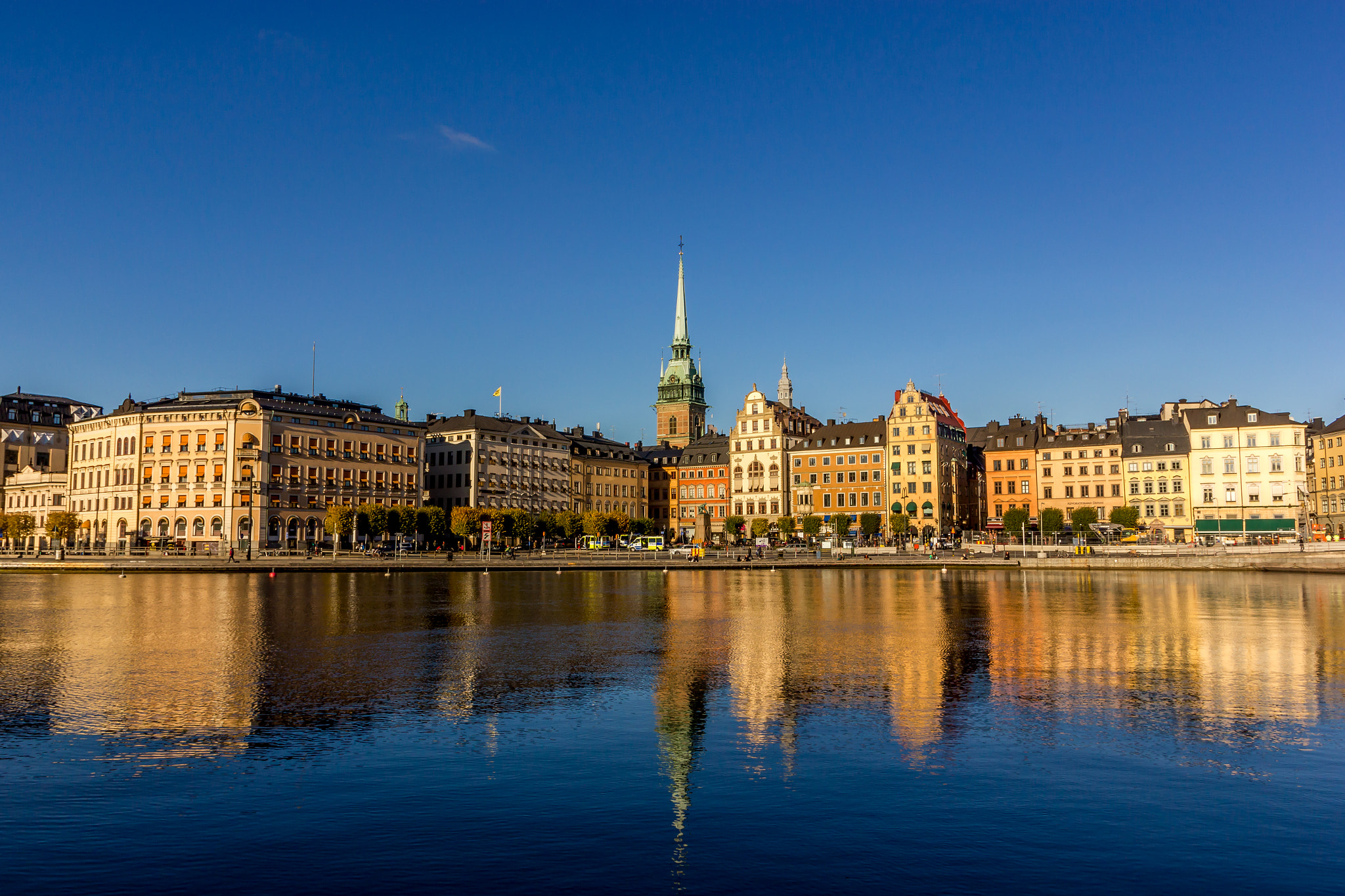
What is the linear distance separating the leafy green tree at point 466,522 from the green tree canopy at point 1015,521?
71080mm

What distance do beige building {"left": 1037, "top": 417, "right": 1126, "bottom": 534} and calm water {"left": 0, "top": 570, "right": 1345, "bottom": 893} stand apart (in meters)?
112

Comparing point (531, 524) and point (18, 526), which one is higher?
point (18, 526)

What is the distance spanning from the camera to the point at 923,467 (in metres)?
150

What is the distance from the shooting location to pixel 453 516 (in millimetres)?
133250

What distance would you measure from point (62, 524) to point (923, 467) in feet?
376

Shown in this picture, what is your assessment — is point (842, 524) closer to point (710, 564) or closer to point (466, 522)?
point (466, 522)

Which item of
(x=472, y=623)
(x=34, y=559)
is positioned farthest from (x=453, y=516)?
(x=472, y=623)

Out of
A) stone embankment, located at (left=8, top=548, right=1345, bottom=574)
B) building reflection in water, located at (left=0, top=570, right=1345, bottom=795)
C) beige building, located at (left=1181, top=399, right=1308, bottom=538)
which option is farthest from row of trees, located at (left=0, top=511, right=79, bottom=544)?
beige building, located at (left=1181, top=399, right=1308, bottom=538)

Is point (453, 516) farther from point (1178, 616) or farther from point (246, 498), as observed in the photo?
point (1178, 616)

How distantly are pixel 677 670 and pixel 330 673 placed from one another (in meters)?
9.13

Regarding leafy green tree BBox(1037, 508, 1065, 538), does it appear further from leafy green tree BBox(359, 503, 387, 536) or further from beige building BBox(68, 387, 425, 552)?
beige building BBox(68, 387, 425, 552)

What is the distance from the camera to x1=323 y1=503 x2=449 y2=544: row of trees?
12781 centimetres

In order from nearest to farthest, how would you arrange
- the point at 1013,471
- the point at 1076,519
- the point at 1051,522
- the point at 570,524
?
the point at 1076,519 < the point at 1051,522 < the point at 570,524 < the point at 1013,471

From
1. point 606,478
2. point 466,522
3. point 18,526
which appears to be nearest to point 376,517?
point 466,522
